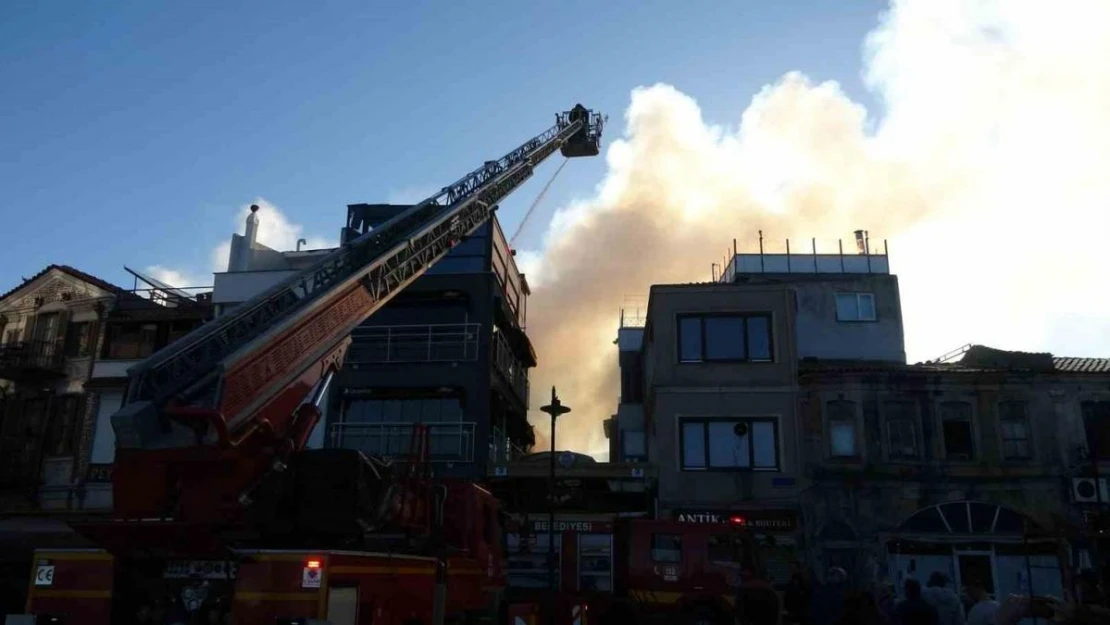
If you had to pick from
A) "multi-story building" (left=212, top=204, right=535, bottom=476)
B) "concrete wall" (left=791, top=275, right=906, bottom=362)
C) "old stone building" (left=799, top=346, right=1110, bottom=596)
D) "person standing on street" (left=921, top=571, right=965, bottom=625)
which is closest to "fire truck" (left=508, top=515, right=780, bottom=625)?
"person standing on street" (left=921, top=571, right=965, bottom=625)

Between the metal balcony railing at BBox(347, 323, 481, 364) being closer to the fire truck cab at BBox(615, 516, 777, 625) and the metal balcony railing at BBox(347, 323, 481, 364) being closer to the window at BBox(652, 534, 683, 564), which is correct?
the fire truck cab at BBox(615, 516, 777, 625)

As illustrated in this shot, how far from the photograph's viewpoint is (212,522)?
32.2 feet

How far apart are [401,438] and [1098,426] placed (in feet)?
73.3

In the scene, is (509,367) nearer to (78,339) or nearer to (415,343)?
(415,343)

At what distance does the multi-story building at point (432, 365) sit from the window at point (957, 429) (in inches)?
578

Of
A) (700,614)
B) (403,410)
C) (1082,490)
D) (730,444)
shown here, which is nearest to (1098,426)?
(1082,490)

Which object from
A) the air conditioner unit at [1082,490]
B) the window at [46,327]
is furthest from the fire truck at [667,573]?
the window at [46,327]

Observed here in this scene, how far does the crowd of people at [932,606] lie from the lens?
7.93 m

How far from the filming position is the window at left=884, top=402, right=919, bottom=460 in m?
26.6

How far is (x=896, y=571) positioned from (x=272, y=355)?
2058 cm

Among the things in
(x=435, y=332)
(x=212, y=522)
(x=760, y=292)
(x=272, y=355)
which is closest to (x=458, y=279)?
(x=435, y=332)

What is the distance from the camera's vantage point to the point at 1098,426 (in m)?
26.6

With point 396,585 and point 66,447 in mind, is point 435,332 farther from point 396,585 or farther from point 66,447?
point 396,585

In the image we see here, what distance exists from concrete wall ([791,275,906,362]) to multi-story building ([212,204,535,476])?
38.7 feet
